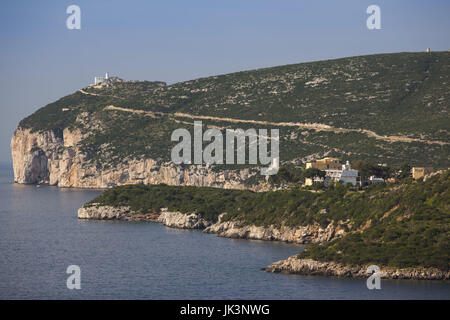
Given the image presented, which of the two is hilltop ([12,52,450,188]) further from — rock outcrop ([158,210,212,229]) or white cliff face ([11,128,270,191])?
rock outcrop ([158,210,212,229])

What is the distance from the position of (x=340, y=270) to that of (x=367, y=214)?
42.9ft

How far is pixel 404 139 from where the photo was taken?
399ft

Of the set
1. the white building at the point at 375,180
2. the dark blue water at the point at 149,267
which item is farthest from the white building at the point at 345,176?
the dark blue water at the point at 149,267

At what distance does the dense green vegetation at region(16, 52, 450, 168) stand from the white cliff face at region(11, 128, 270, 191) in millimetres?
2181

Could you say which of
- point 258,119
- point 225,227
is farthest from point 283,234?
point 258,119

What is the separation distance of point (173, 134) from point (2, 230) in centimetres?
6371

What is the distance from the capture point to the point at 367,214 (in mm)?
71188

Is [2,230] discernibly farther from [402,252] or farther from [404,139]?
[404,139]

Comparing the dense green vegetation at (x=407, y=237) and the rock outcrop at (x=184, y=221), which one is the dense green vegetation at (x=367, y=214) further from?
the rock outcrop at (x=184, y=221)

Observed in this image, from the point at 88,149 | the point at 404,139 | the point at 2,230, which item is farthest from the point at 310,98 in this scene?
the point at 2,230

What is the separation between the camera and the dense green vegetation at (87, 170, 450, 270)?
195 feet

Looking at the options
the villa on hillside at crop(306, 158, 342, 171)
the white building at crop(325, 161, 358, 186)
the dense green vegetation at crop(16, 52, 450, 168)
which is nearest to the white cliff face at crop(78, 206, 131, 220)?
the villa on hillside at crop(306, 158, 342, 171)

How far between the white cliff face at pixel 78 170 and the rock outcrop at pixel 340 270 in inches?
2072

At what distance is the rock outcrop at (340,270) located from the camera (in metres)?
57.1
